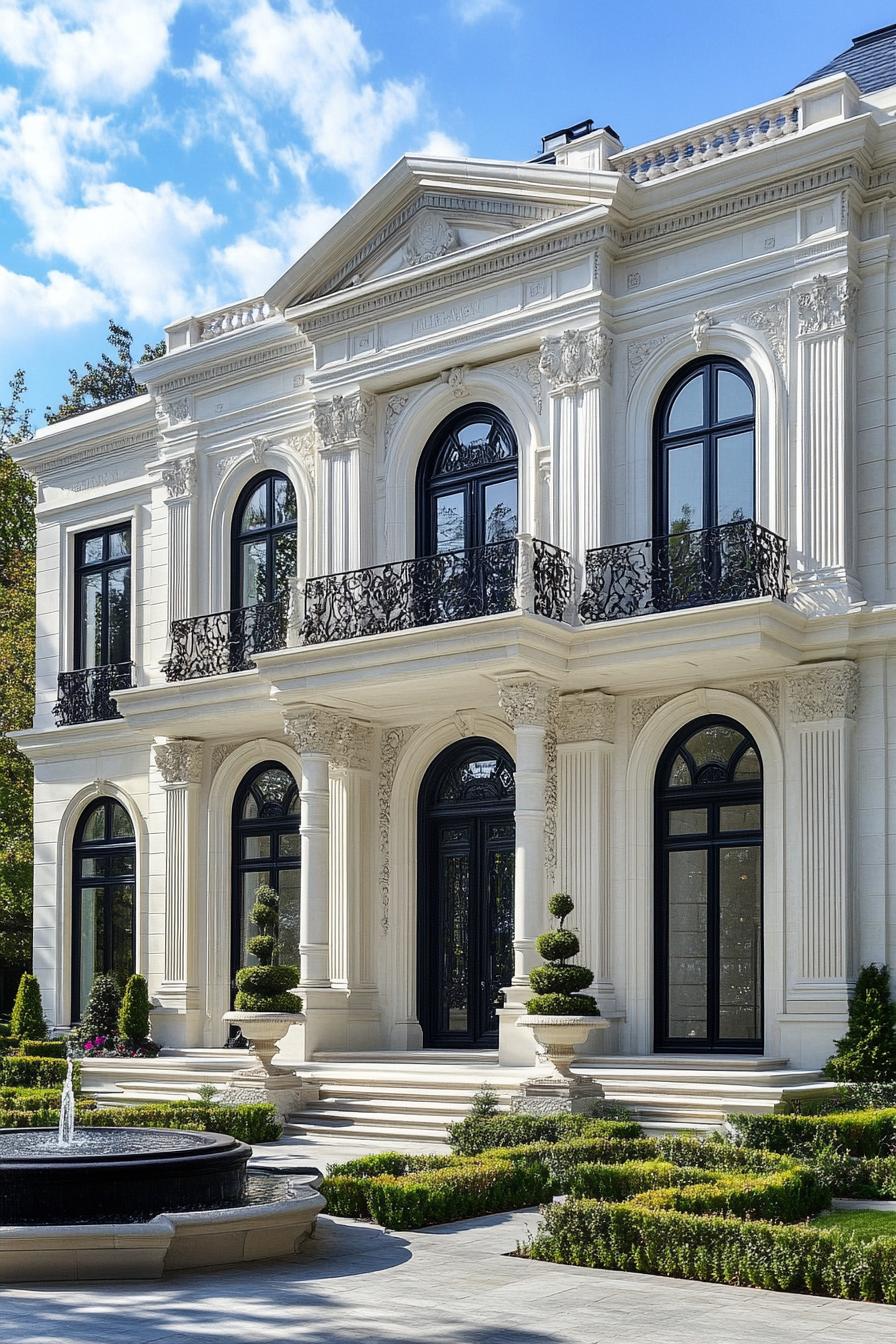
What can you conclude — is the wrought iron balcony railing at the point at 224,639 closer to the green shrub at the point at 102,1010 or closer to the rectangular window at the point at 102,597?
the rectangular window at the point at 102,597

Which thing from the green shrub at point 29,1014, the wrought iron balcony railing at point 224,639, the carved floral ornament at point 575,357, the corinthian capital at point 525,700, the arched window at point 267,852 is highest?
the carved floral ornament at point 575,357

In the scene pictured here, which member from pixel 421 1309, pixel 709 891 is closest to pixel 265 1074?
pixel 709 891

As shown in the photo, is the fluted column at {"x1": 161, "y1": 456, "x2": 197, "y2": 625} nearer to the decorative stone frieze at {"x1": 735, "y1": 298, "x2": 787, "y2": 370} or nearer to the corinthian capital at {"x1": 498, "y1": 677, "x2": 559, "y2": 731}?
the corinthian capital at {"x1": 498, "y1": 677, "x2": 559, "y2": 731}

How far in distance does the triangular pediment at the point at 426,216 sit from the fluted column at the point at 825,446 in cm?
311

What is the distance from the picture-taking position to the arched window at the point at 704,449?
1898 cm

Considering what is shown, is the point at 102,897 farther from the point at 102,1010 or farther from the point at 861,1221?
the point at 861,1221

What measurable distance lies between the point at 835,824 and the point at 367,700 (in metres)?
6.16

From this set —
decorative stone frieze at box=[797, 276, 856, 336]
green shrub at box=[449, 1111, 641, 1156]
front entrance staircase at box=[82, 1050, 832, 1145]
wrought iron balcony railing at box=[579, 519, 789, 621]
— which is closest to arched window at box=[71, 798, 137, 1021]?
front entrance staircase at box=[82, 1050, 832, 1145]

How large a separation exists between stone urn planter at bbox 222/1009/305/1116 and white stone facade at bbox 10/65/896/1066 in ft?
7.46

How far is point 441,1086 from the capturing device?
17.2 metres

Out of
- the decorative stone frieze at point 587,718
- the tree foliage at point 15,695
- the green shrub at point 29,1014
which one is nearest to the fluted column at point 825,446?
the decorative stone frieze at point 587,718

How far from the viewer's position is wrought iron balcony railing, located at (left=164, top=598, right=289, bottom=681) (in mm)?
22156

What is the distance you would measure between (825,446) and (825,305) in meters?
1.63

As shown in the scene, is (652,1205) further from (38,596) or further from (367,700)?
(38,596)
